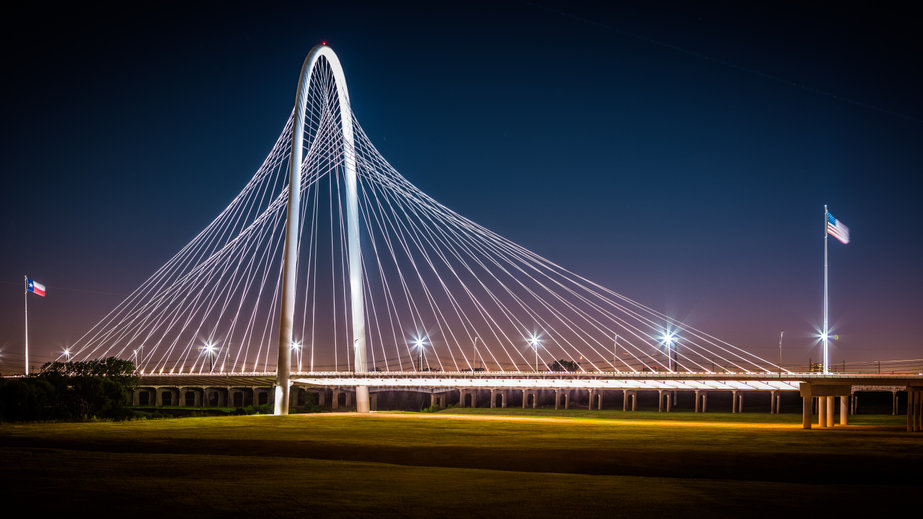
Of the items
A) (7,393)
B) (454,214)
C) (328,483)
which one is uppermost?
(454,214)

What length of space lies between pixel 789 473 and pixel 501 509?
8.73 metres

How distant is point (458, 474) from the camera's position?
16.5m

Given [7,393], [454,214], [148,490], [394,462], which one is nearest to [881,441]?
[394,462]

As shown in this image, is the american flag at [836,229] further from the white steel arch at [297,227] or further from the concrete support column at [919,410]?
the white steel arch at [297,227]

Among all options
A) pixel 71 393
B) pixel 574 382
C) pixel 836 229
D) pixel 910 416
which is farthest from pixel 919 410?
pixel 71 393

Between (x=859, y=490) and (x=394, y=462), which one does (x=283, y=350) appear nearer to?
(x=394, y=462)

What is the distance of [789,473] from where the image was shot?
17.4 metres

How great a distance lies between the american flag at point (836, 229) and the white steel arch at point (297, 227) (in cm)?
2578

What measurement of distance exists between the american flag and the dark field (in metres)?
16.2

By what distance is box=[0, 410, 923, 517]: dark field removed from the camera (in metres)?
12.1

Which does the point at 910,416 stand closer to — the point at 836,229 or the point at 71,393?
the point at 836,229

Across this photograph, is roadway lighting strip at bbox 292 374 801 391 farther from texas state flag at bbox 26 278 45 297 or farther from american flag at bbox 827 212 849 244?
texas state flag at bbox 26 278 45 297

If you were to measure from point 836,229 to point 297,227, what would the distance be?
29.4 meters

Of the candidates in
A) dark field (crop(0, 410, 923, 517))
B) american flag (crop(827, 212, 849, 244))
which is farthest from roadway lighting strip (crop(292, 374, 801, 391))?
dark field (crop(0, 410, 923, 517))
